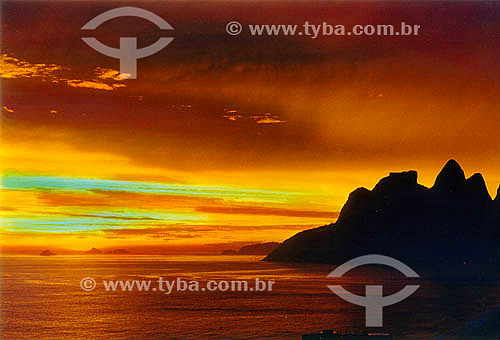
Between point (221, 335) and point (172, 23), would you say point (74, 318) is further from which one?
point (172, 23)

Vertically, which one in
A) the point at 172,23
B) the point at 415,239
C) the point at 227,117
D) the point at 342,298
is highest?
the point at 172,23

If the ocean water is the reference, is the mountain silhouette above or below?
above

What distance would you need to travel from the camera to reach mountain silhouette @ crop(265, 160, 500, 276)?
47.5 metres

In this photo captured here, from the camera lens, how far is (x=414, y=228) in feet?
168

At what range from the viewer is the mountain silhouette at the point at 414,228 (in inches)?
1870

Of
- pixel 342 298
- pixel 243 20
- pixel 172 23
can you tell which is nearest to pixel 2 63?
pixel 172 23

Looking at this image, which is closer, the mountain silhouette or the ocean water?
the ocean water

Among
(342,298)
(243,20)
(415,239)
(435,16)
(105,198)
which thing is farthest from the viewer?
(415,239)

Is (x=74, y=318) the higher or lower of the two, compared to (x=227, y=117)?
lower

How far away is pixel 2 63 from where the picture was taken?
13.1 meters

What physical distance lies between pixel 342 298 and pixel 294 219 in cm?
2357

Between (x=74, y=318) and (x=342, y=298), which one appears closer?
(x=74, y=318)

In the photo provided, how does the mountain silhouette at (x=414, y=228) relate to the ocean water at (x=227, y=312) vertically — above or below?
above

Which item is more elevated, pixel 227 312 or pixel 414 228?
pixel 414 228
